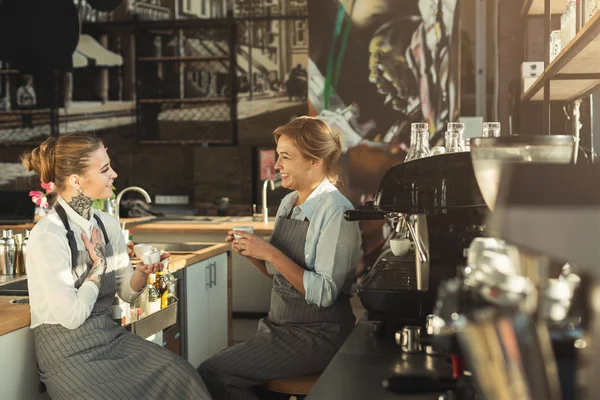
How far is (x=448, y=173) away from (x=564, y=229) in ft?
3.12

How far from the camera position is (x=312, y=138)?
2670mm

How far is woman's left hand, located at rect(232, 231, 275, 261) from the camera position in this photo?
8.22 feet

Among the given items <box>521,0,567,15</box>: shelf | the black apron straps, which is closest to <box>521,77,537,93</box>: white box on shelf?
<box>521,0,567,15</box>: shelf

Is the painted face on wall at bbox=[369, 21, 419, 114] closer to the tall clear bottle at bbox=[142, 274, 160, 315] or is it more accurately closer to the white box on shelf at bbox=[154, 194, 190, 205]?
the tall clear bottle at bbox=[142, 274, 160, 315]

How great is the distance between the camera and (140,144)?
7859 mm

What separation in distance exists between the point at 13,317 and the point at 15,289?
0.64 metres

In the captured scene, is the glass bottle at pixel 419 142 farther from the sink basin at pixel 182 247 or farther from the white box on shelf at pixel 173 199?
the white box on shelf at pixel 173 199

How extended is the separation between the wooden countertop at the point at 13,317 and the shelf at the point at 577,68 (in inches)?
77.0

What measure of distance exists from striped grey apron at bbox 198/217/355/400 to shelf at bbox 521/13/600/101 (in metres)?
1.13

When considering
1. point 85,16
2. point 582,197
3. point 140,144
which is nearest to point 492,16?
point 140,144

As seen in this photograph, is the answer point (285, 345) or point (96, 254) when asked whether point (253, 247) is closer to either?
point (285, 345)

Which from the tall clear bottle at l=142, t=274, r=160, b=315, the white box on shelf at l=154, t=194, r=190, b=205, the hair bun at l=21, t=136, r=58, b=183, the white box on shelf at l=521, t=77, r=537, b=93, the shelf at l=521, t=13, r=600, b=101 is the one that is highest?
the white box on shelf at l=521, t=77, r=537, b=93

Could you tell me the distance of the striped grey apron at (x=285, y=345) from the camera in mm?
2383

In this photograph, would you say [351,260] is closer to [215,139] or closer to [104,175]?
[104,175]
